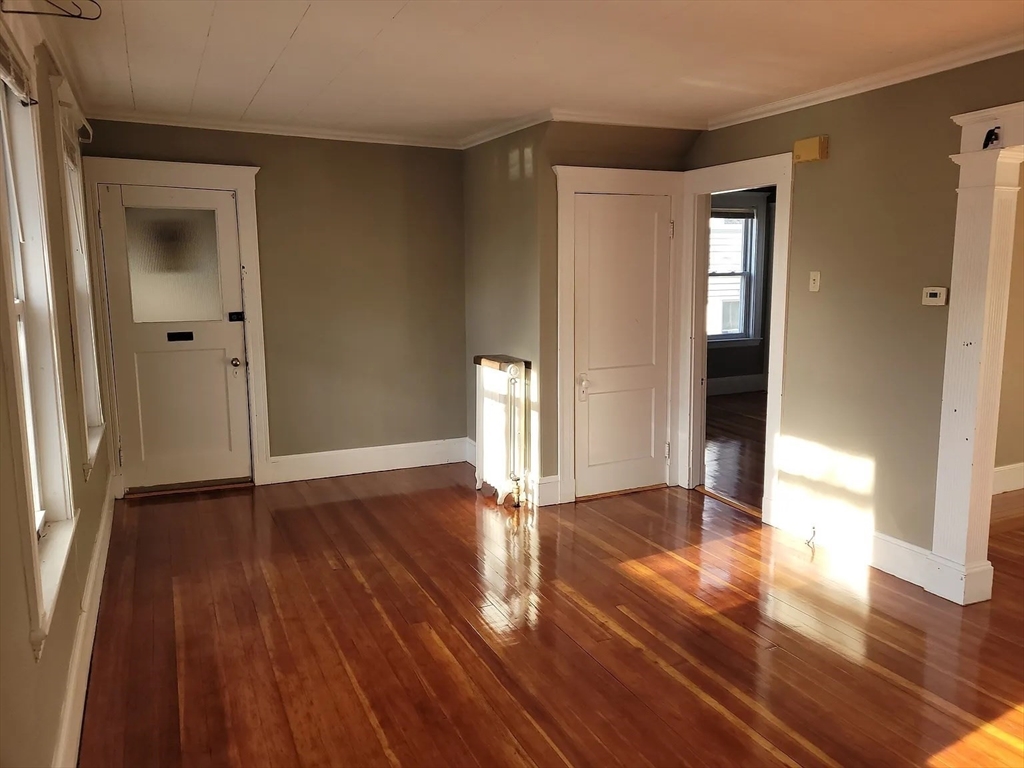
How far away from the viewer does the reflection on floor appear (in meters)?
5.13

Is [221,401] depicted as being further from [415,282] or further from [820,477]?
[820,477]

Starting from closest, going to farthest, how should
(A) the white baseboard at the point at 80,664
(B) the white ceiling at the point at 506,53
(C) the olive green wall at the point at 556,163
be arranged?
1. (A) the white baseboard at the point at 80,664
2. (B) the white ceiling at the point at 506,53
3. (C) the olive green wall at the point at 556,163

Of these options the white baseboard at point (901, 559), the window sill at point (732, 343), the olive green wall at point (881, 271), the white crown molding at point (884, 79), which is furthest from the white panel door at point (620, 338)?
the window sill at point (732, 343)

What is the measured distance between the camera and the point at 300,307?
514 cm

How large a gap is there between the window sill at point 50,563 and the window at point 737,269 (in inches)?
277

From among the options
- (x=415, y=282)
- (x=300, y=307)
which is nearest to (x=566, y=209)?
(x=415, y=282)

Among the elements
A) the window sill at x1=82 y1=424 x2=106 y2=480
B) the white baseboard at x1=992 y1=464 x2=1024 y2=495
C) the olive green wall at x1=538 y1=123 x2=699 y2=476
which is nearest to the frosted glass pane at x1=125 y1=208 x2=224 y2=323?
the window sill at x1=82 y1=424 x2=106 y2=480

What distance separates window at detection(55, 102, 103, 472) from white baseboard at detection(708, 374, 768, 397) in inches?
243

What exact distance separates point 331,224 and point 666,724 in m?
3.83

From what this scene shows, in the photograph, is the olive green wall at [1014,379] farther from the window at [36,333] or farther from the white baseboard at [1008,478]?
the window at [36,333]

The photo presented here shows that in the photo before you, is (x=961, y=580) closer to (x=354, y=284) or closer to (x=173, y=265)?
(x=354, y=284)

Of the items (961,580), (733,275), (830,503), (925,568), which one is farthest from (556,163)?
(733,275)

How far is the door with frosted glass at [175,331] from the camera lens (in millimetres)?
4695

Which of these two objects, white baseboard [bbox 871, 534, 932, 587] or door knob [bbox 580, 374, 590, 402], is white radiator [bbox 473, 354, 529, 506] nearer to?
door knob [bbox 580, 374, 590, 402]
